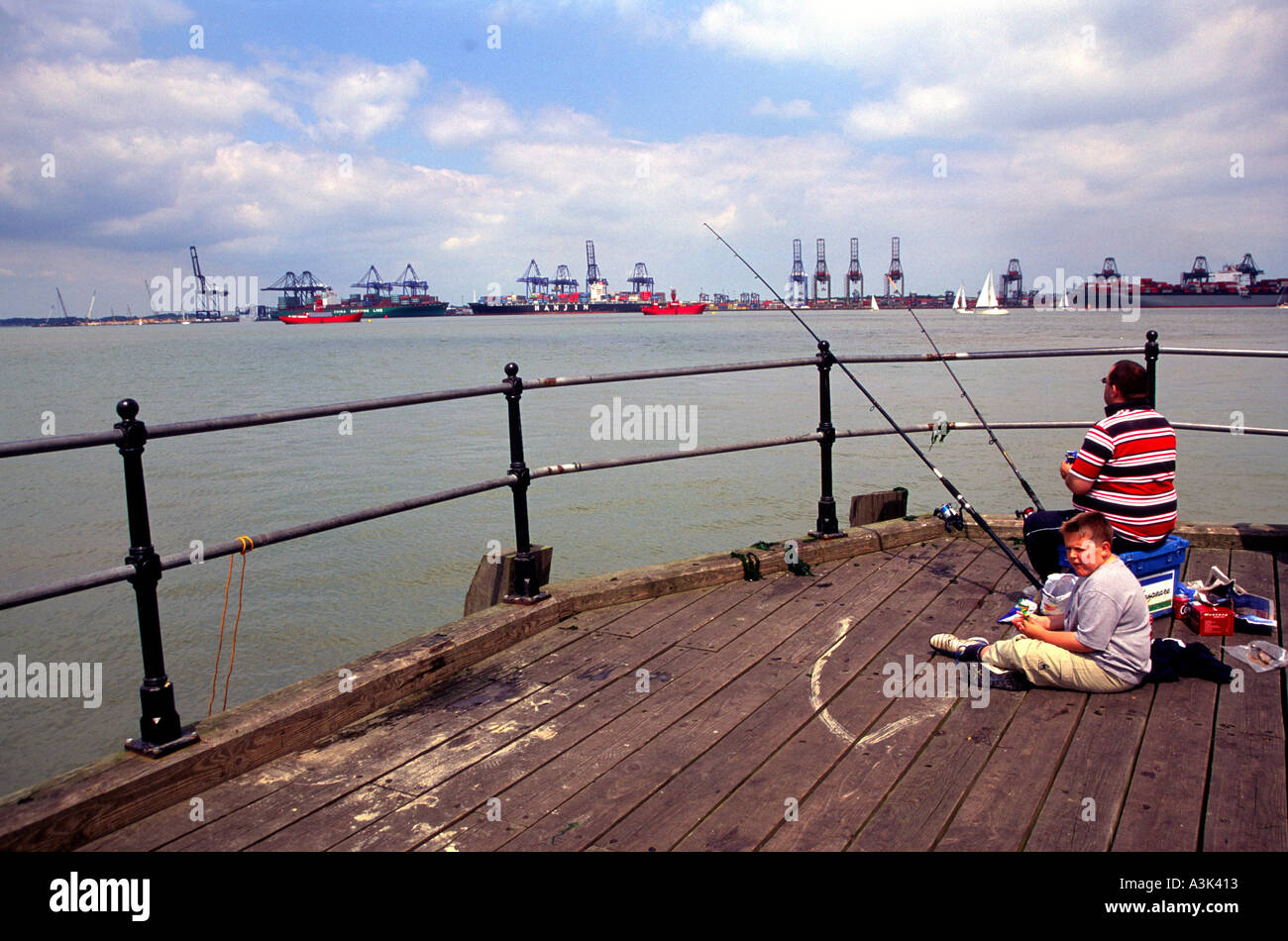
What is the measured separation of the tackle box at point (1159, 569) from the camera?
394 cm

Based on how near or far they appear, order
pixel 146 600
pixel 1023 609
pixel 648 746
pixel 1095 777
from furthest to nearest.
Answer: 1. pixel 1023 609
2. pixel 648 746
3. pixel 146 600
4. pixel 1095 777

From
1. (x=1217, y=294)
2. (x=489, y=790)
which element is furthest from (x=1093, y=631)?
(x=1217, y=294)

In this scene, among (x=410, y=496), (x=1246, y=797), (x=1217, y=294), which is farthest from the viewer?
(x=1217, y=294)

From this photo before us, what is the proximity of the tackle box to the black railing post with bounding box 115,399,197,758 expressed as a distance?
3.37 meters

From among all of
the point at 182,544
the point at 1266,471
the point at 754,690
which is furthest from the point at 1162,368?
the point at 754,690

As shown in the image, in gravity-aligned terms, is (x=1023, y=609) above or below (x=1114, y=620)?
below

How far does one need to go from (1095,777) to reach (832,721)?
Result: 33.3 inches

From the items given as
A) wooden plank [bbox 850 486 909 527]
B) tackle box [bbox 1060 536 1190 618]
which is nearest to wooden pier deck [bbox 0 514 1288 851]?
tackle box [bbox 1060 536 1190 618]

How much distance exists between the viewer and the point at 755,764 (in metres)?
3.05

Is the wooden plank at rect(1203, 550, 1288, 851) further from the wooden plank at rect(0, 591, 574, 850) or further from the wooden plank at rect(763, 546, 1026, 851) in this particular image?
the wooden plank at rect(0, 591, 574, 850)

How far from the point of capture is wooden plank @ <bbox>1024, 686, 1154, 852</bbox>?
8.45 ft

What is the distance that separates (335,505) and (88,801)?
38.6ft

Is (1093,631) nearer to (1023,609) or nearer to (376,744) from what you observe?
(1023,609)

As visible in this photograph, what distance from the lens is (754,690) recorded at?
143 inches
